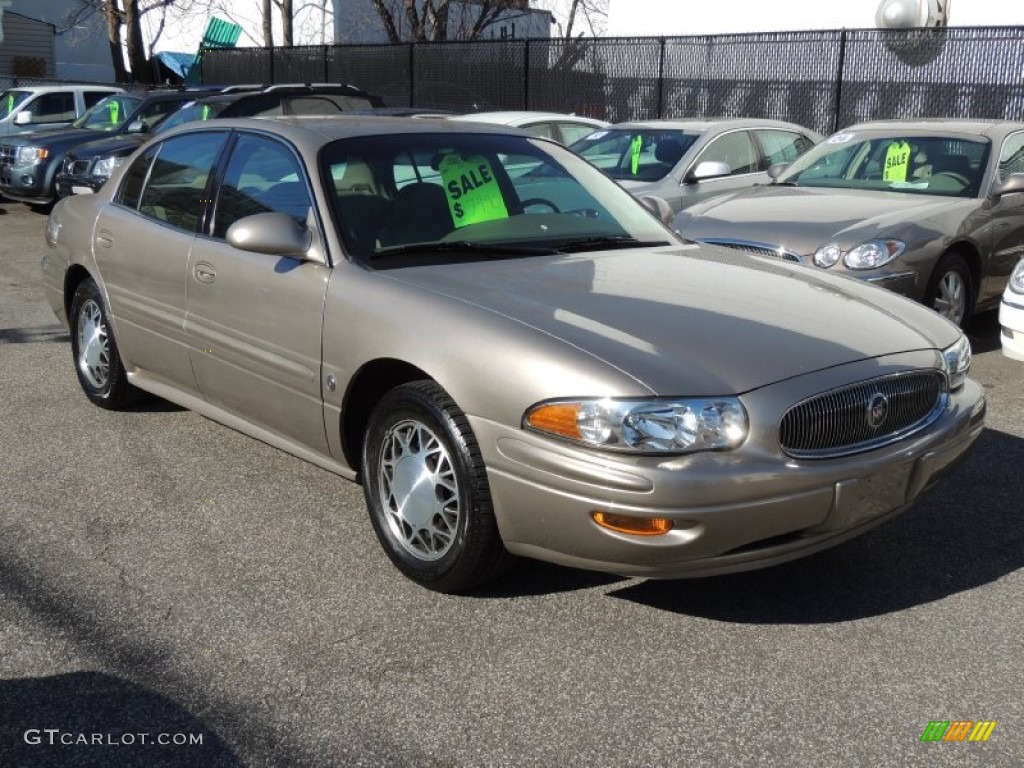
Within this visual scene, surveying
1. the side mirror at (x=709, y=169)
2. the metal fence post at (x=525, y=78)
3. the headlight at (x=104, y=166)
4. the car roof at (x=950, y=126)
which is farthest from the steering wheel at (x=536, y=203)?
the metal fence post at (x=525, y=78)

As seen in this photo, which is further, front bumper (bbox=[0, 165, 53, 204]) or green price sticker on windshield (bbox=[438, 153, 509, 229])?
front bumper (bbox=[0, 165, 53, 204])

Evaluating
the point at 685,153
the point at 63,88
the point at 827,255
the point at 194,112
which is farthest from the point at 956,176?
the point at 63,88

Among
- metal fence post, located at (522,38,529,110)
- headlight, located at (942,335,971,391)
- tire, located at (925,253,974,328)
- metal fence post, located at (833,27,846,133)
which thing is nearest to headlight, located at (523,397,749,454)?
headlight, located at (942,335,971,391)

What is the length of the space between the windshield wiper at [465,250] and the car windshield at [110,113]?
13123 mm

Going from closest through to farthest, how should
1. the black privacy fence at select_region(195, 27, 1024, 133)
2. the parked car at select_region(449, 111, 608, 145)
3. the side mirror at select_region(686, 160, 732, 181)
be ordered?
the side mirror at select_region(686, 160, 732, 181) → the parked car at select_region(449, 111, 608, 145) → the black privacy fence at select_region(195, 27, 1024, 133)

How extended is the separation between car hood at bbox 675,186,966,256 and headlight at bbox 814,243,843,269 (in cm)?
4

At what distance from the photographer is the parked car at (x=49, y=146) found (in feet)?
49.6

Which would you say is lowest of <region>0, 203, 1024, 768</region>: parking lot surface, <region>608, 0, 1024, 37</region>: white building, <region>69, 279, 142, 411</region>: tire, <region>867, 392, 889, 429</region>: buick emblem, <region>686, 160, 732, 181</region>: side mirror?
<region>0, 203, 1024, 768</region>: parking lot surface

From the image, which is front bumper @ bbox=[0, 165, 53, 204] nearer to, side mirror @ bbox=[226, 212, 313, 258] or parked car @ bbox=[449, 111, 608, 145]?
parked car @ bbox=[449, 111, 608, 145]

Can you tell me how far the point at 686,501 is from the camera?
3.31 meters

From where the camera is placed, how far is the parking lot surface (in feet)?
10.2

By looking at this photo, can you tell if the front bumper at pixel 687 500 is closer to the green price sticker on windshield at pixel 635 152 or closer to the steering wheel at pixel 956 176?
the steering wheel at pixel 956 176

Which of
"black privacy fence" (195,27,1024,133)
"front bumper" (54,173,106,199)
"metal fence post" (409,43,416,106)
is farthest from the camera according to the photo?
"metal fence post" (409,43,416,106)

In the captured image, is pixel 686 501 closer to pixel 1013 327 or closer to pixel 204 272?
pixel 204 272
